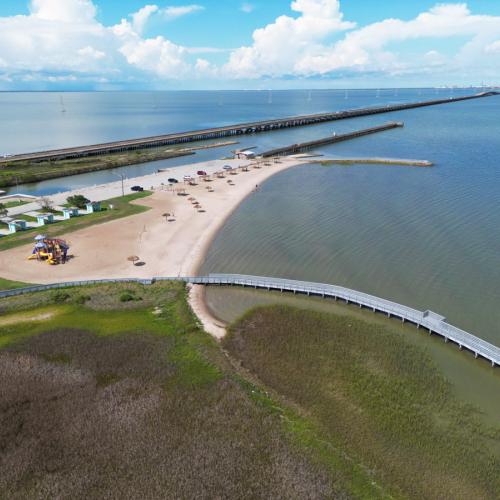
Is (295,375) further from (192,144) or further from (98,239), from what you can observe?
(192,144)

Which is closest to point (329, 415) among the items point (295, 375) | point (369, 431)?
point (369, 431)

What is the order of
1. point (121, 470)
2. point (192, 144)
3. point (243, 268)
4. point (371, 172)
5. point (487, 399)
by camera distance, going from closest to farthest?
point (121, 470)
point (487, 399)
point (243, 268)
point (371, 172)
point (192, 144)

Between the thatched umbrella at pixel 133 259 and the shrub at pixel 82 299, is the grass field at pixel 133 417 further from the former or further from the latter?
the thatched umbrella at pixel 133 259

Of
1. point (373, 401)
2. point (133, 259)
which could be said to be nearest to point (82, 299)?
Result: point (133, 259)

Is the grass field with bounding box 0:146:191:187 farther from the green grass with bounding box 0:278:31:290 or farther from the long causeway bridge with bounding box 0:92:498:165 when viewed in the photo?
the green grass with bounding box 0:278:31:290

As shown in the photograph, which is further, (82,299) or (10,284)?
(10,284)

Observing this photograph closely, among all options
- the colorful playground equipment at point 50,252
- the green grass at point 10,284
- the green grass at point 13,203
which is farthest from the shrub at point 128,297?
the green grass at point 13,203

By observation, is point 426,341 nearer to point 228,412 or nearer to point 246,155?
point 228,412

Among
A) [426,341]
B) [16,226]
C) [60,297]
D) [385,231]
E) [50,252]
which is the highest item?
[385,231]
